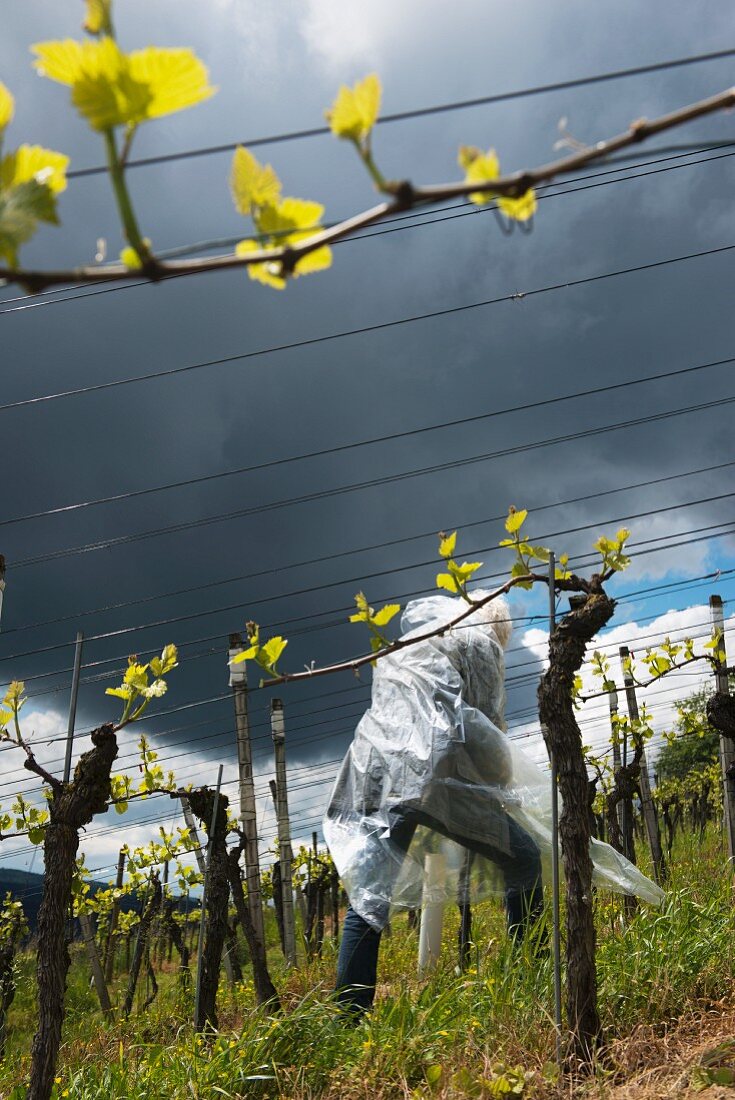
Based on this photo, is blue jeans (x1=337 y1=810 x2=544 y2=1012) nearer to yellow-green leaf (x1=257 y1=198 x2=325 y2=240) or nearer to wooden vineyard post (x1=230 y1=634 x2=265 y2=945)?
wooden vineyard post (x1=230 y1=634 x2=265 y2=945)

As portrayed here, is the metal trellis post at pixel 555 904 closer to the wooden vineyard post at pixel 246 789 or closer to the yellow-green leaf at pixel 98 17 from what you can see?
the yellow-green leaf at pixel 98 17

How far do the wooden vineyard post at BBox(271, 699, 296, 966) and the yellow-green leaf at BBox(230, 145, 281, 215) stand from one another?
19.4 ft

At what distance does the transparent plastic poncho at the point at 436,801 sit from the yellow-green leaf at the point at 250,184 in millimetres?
2767

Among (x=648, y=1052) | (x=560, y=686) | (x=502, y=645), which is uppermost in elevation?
(x=502, y=645)

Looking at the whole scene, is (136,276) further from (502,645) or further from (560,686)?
(502,645)

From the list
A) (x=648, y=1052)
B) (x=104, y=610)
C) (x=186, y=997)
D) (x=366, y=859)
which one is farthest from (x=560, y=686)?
(x=104, y=610)

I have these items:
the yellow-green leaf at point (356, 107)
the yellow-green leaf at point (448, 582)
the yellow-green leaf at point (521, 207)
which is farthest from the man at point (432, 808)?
the yellow-green leaf at point (356, 107)

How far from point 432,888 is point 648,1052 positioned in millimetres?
A: 1171

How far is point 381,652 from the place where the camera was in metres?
2.00

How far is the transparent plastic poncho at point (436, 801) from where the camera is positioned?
346 cm

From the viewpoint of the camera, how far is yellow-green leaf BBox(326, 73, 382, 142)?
0.65m

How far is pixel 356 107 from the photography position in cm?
65

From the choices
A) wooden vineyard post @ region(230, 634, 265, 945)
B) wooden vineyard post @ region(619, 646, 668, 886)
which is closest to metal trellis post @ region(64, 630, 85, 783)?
wooden vineyard post @ region(230, 634, 265, 945)

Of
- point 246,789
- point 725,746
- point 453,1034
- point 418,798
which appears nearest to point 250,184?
point 453,1034
